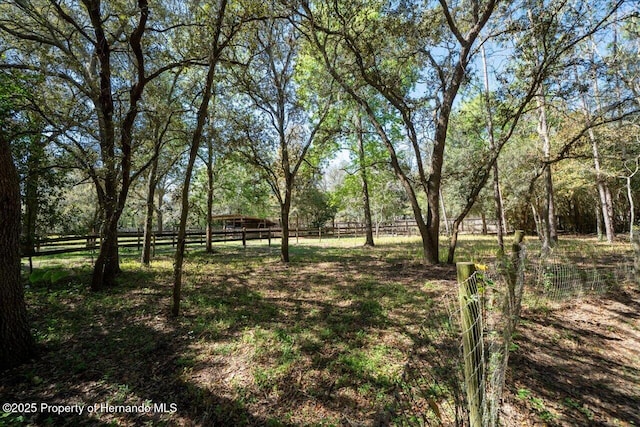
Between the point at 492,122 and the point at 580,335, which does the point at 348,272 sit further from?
the point at 492,122

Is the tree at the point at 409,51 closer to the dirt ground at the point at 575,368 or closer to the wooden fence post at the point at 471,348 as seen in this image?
the dirt ground at the point at 575,368

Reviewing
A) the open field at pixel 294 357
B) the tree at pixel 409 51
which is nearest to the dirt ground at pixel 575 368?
the open field at pixel 294 357

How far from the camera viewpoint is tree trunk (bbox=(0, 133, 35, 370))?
3375 millimetres

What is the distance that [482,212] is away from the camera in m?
25.0

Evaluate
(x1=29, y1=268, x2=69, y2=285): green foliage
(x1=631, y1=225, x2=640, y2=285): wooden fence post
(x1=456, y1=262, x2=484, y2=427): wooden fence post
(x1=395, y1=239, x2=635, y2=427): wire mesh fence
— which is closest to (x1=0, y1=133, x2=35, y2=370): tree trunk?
(x1=29, y1=268, x2=69, y2=285): green foliage

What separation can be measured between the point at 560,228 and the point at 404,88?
2581cm

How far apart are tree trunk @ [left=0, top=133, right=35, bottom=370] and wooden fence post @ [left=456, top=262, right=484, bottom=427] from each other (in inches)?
198

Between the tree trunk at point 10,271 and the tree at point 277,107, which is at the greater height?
the tree at point 277,107

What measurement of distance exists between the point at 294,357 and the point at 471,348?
2.52m

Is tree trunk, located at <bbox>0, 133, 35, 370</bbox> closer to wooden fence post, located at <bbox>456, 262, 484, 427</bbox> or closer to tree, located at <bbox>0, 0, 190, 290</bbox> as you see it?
tree, located at <bbox>0, 0, 190, 290</bbox>

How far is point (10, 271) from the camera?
346 centimetres

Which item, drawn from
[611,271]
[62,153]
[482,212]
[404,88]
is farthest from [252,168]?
[482,212]

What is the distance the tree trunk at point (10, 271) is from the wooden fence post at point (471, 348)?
5.03 meters

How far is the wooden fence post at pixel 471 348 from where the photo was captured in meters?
1.99
